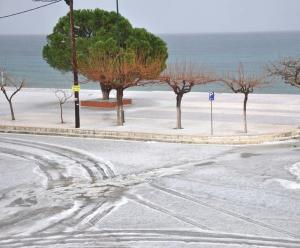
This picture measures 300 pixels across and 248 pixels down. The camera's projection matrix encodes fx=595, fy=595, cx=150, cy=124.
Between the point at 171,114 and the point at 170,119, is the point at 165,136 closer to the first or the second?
the point at 170,119

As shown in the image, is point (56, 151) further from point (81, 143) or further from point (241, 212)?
point (241, 212)

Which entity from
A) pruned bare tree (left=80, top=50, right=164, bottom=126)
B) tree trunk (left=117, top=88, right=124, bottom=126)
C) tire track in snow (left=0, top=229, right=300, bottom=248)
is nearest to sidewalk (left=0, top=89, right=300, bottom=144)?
tree trunk (left=117, top=88, right=124, bottom=126)

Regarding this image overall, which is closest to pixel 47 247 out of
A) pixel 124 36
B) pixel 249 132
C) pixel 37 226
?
pixel 37 226

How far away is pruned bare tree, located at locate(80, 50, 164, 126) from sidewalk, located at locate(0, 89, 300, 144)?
1572 mm

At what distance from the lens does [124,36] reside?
35.5 metres

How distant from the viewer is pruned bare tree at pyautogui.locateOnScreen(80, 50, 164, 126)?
2548 cm

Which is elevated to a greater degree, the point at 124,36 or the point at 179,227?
the point at 124,36

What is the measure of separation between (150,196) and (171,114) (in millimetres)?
15530

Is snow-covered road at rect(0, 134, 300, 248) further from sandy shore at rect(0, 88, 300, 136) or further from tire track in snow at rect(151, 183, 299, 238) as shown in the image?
sandy shore at rect(0, 88, 300, 136)

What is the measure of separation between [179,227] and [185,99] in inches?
1007

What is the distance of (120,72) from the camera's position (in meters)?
26.1

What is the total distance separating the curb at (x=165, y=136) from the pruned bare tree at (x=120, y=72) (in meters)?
2.11

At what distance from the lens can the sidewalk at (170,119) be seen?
Answer: 72.7 feet

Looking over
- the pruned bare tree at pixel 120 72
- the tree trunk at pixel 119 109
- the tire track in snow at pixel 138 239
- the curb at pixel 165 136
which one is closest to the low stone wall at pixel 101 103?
the pruned bare tree at pixel 120 72
